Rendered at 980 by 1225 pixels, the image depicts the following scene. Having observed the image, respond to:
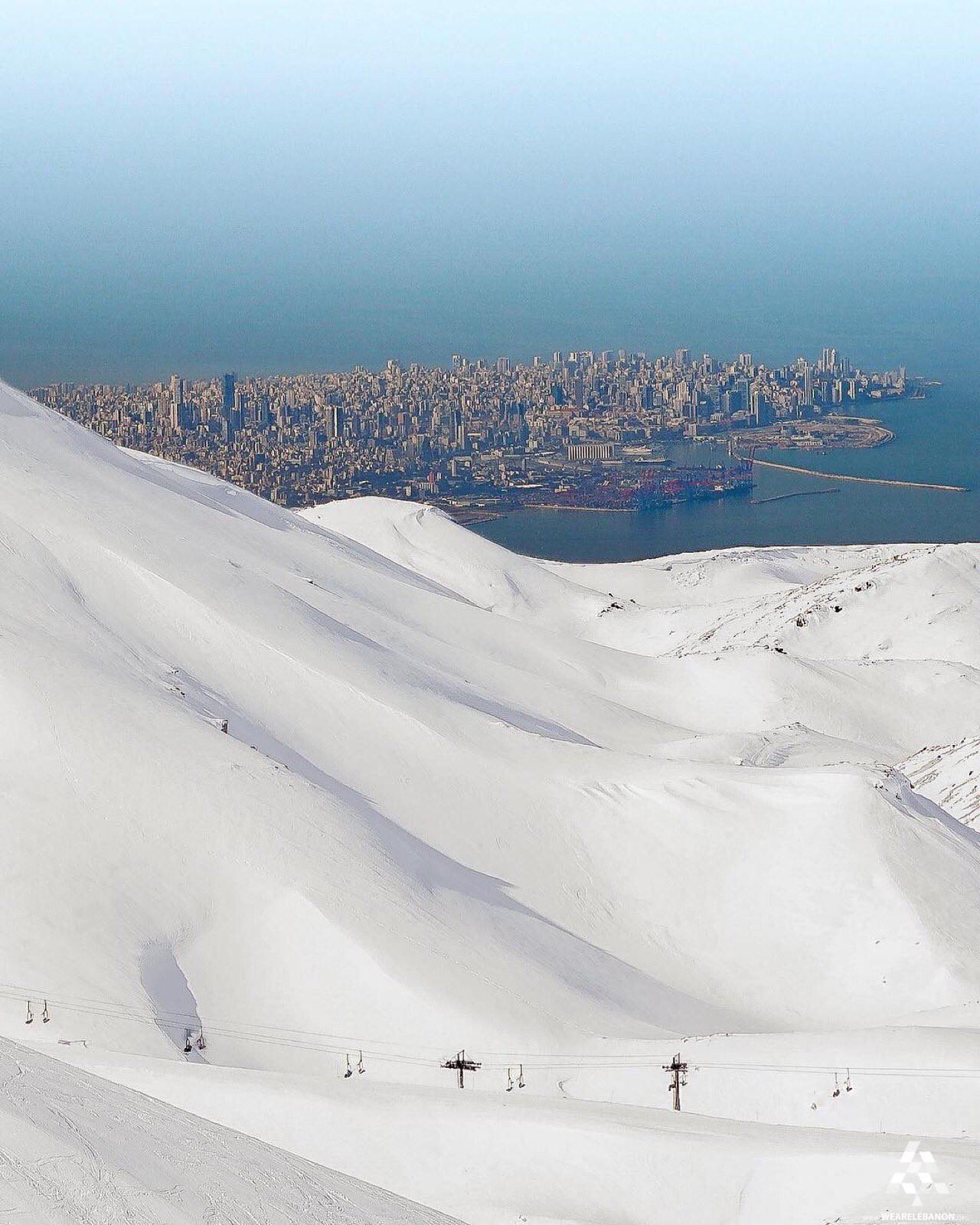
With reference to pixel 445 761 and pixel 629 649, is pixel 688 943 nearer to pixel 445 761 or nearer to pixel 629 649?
pixel 445 761

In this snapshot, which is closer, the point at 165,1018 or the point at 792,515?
the point at 165,1018

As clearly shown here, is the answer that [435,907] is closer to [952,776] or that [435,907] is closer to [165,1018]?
[165,1018]

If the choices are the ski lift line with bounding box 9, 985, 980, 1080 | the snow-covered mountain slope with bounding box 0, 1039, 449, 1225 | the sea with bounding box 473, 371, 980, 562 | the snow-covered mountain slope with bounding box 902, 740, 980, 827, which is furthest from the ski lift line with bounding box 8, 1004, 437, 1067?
the sea with bounding box 473, 371, 980, 562

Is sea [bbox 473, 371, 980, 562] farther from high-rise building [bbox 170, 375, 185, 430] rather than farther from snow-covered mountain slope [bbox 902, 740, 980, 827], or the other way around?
snow-covered mountain slope [bbox 902, 740, 980, 827]

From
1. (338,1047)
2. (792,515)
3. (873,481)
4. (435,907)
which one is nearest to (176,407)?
(792,515)

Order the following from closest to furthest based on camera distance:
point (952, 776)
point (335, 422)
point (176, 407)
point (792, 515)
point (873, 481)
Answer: point (952, 776), point (792, 515), point (176, 407), point (873, 481), point (335, 422)

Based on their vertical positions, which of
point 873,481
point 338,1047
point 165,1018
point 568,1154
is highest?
point 873,481
